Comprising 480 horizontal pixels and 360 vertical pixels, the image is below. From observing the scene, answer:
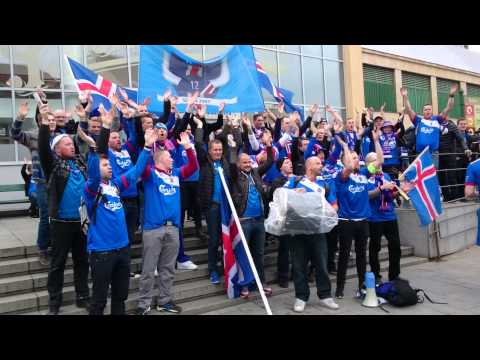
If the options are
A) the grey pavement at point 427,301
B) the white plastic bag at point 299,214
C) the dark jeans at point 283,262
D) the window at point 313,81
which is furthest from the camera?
the window at point 313,81

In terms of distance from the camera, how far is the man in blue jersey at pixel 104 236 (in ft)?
14.4

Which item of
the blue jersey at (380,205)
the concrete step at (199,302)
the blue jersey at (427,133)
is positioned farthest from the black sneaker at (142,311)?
the blue jersey at (427,133)

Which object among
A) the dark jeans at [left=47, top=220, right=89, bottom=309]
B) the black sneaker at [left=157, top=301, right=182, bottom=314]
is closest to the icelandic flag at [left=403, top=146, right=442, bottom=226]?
the black sneaker at [left=157, top=301, right=182, bottom=314]

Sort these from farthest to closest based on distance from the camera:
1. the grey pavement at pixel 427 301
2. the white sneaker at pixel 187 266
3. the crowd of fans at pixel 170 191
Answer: the white sneaker at pixel 187 266, the grey pavement at pixel 427 301, the crowd of fans at pixel 170 191

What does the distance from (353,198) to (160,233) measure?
9.13 ft

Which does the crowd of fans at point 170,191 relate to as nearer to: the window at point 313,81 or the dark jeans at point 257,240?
the dark jeans at point 257,240

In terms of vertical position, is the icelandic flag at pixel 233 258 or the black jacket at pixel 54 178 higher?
the black jacket at pixel 54 178

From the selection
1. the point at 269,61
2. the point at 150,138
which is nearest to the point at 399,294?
the point at 150,138

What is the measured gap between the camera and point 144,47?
21.0 feet

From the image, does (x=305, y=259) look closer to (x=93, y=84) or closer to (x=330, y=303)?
(x=330, y=303)

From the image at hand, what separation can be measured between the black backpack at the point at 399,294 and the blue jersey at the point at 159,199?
10.2 feet

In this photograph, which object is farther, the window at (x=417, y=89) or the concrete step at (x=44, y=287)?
the window at (x=417, y=89)

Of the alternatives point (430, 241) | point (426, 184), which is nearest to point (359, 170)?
point (426, 184)

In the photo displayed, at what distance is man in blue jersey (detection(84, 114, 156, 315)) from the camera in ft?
14.4
